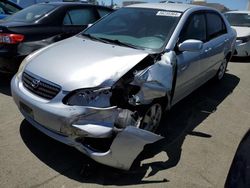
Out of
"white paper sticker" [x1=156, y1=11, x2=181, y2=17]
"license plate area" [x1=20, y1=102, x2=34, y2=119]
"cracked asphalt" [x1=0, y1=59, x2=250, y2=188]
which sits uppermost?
"white paper sticker" [x1=156, y1=11, x2=181, y2=17]

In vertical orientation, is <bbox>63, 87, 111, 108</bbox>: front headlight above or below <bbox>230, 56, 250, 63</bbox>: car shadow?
above

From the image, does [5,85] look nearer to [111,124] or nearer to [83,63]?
[83,63]

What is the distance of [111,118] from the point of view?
287 centimetres

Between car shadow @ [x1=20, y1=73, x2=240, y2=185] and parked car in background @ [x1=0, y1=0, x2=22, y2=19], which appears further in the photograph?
parked car in background @ [x1=0, y1=0, x2=22, y2=19]

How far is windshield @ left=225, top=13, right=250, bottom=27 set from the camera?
10111 millimetres

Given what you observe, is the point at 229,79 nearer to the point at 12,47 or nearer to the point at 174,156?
the point at 174,156

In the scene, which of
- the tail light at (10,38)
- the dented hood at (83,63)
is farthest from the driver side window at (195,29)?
the tail light at (10,38)

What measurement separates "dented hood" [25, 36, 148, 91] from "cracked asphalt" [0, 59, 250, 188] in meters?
0.86

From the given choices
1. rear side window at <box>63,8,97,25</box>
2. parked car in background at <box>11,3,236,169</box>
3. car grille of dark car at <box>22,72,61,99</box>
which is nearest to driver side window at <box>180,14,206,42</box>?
parked car in background at <box>11,3,236,169</box>

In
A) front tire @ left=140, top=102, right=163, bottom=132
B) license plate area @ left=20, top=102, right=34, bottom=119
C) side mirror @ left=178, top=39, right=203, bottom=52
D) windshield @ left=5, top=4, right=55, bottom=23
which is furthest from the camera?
windshield @ left=5, top=4, right=55, bottom=23

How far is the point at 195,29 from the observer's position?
14.9ft

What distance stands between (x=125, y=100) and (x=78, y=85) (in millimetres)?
501

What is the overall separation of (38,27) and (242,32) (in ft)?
21.5

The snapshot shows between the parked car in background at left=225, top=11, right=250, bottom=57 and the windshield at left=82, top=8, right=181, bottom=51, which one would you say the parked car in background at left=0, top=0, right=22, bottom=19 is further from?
the parked car in background at left=225, top=11, right=250, bottom=57
